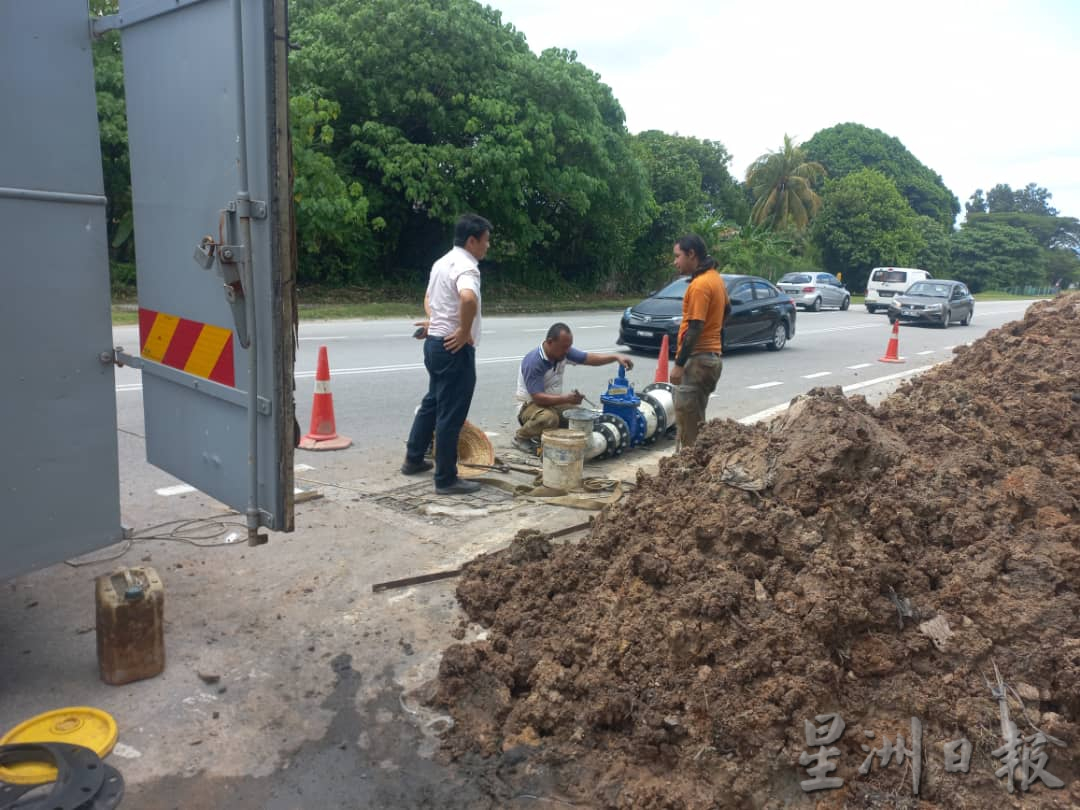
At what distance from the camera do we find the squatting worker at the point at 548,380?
22.0 feet

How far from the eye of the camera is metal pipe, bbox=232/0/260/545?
9.27 ft

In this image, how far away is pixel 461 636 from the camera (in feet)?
12.1

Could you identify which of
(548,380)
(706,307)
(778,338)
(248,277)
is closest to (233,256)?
(248,277)

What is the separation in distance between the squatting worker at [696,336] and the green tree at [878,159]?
67.4 m

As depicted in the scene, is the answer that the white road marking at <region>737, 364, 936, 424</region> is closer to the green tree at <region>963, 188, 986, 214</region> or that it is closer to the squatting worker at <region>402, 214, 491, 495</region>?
the squatting worker at <region>402, 214, 491, 495</region>

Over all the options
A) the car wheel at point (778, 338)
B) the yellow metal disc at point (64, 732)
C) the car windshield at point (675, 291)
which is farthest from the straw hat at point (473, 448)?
the car wheel at point (778, 338)

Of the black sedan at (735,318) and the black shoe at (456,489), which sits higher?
the black sedan at (735,318)

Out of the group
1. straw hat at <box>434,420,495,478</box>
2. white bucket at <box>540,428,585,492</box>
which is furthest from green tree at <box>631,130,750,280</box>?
white bucket at <box>540,428,585,492</box>

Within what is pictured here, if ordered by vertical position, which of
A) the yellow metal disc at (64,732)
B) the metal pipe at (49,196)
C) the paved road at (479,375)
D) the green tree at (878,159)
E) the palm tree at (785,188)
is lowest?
the yellow metal disc at (64,732)

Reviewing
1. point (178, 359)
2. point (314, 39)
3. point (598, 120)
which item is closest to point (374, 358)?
point (178, 359)

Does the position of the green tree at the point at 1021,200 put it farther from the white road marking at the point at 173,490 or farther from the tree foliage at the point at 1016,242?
the white road marking at the point at 173,490

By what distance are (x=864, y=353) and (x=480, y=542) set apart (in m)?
14.4

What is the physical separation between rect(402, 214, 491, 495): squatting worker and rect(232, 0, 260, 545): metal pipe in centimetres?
246

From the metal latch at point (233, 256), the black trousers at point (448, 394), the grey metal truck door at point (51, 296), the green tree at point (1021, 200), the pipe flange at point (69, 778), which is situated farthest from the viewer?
the green tree at point (1021, 200)
